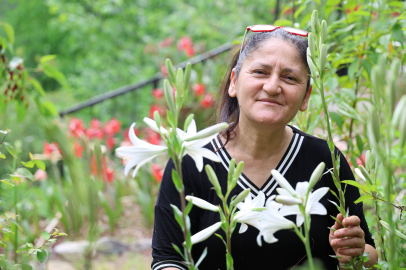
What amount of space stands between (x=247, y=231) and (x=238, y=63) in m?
0.60

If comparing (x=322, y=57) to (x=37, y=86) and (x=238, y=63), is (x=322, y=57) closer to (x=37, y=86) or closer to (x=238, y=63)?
(x=238, y=63)

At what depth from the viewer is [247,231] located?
1.26 metres

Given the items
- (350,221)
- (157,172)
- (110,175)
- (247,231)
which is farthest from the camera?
(110,175)

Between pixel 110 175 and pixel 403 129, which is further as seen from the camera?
pixel 110 175

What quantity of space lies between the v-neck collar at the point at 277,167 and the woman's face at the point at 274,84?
233 mm

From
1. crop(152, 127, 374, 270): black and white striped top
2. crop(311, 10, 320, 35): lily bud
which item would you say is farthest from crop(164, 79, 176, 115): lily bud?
crop(152, 127, 374, 270): black and white striped top

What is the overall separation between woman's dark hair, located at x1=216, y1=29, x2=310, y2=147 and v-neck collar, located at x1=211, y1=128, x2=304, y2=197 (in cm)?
5

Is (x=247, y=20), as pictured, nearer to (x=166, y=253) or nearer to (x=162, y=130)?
(x=166, y=253)

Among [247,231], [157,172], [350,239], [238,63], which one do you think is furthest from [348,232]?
[157,172]

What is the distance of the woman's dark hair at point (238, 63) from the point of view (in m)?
1.21

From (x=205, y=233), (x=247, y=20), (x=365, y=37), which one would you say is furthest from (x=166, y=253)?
(x=247, y=20)

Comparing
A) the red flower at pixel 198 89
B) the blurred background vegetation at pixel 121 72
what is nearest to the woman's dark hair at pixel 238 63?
the blurred background vegetation at pixel 121 72

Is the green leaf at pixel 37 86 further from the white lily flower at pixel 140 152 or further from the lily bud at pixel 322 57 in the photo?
the lily bud at pixel 322 57

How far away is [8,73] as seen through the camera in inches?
50.6
